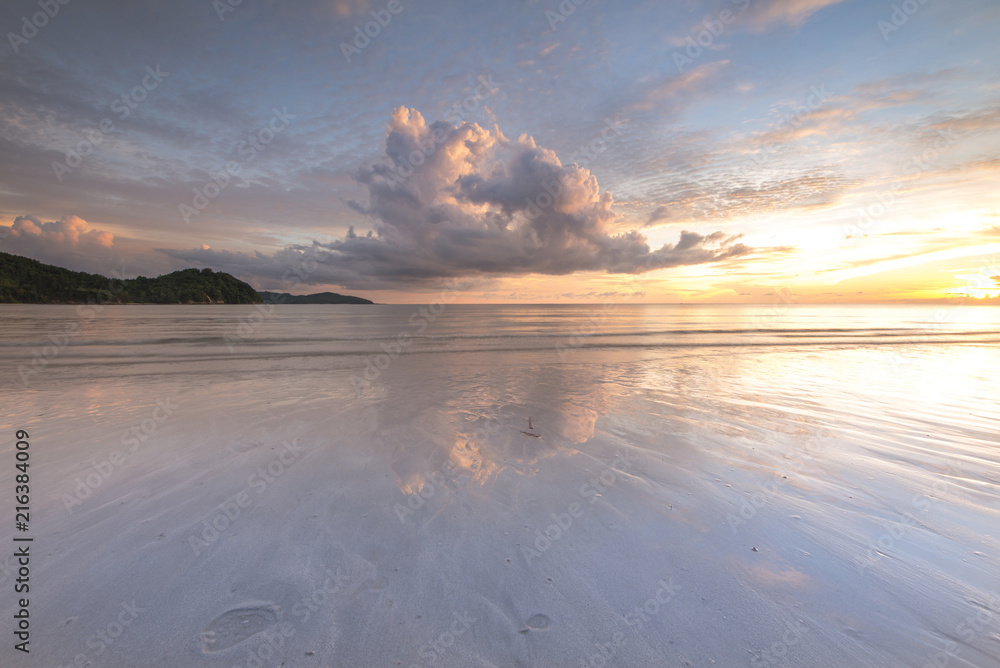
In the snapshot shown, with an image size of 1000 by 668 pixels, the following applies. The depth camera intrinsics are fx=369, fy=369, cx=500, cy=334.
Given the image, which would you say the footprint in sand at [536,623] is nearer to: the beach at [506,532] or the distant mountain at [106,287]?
the beach at [506,532]

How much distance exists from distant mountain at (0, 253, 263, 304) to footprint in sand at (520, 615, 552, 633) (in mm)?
159322

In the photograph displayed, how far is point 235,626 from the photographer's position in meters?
3.11

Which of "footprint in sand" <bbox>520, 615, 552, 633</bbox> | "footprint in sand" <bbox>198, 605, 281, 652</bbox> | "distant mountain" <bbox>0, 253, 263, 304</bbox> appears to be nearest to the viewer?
"footprint in sand" <bbox>198, 605, 281, 652</bbox>

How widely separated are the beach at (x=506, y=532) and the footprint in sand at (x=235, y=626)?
0.02 m

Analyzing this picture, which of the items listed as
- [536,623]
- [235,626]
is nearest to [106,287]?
[235,626]

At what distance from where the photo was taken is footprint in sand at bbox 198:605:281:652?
295cm

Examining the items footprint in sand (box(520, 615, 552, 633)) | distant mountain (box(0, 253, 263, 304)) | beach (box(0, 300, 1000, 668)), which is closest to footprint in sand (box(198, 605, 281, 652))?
beach (box(0, 300, 1000, 668))

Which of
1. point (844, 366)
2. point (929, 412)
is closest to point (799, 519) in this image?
point (929, 412)

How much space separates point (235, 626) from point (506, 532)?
269 centimetres

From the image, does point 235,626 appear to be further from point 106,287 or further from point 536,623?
point 106,287

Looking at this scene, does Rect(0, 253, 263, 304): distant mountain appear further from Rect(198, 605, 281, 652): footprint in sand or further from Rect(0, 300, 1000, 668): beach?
Rect(198, 605, 281, 652): footprint in sand

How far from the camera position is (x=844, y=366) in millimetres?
18406

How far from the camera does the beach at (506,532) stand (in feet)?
9.86

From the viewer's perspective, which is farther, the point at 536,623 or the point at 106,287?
the point at 106,287
